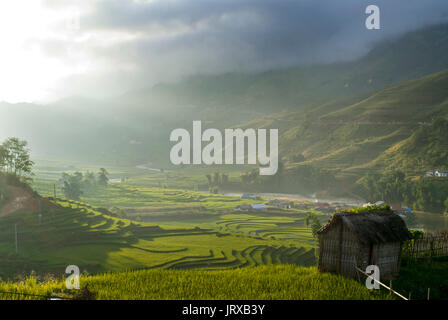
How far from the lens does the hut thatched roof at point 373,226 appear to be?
18938 millimetres

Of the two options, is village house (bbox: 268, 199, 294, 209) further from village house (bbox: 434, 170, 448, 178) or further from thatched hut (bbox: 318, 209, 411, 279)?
thatched hut (bbox: 318, 209, 411, 279)

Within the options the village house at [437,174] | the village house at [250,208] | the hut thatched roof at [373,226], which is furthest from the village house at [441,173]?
the hut thatched roof at [373,226]

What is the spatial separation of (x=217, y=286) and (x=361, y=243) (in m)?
7.56

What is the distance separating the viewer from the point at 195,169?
171 m

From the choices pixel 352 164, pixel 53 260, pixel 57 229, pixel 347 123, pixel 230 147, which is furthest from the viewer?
pixel 230 147

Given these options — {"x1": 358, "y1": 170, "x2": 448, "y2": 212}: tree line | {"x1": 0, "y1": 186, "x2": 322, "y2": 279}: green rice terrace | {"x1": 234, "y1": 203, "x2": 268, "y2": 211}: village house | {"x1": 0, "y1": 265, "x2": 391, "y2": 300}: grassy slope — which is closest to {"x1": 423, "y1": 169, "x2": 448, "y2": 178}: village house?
{"x1": 358, "y1": 170, "x2": 448, "y2": 212}: tree line

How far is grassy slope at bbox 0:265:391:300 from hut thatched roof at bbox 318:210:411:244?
2.45 m

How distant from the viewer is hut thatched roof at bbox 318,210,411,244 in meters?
18.9

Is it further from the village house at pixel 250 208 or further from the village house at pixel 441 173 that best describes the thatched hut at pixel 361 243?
the village house at pixel 441 173

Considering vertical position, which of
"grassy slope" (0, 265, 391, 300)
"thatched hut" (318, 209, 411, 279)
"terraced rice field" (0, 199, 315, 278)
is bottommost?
"terraced rice field" (0, 199, 315, 278)

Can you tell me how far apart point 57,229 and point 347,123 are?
445 feet

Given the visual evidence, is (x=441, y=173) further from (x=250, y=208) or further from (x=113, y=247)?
(x=113, y=247)

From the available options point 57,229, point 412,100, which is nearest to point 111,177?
point 57,229
